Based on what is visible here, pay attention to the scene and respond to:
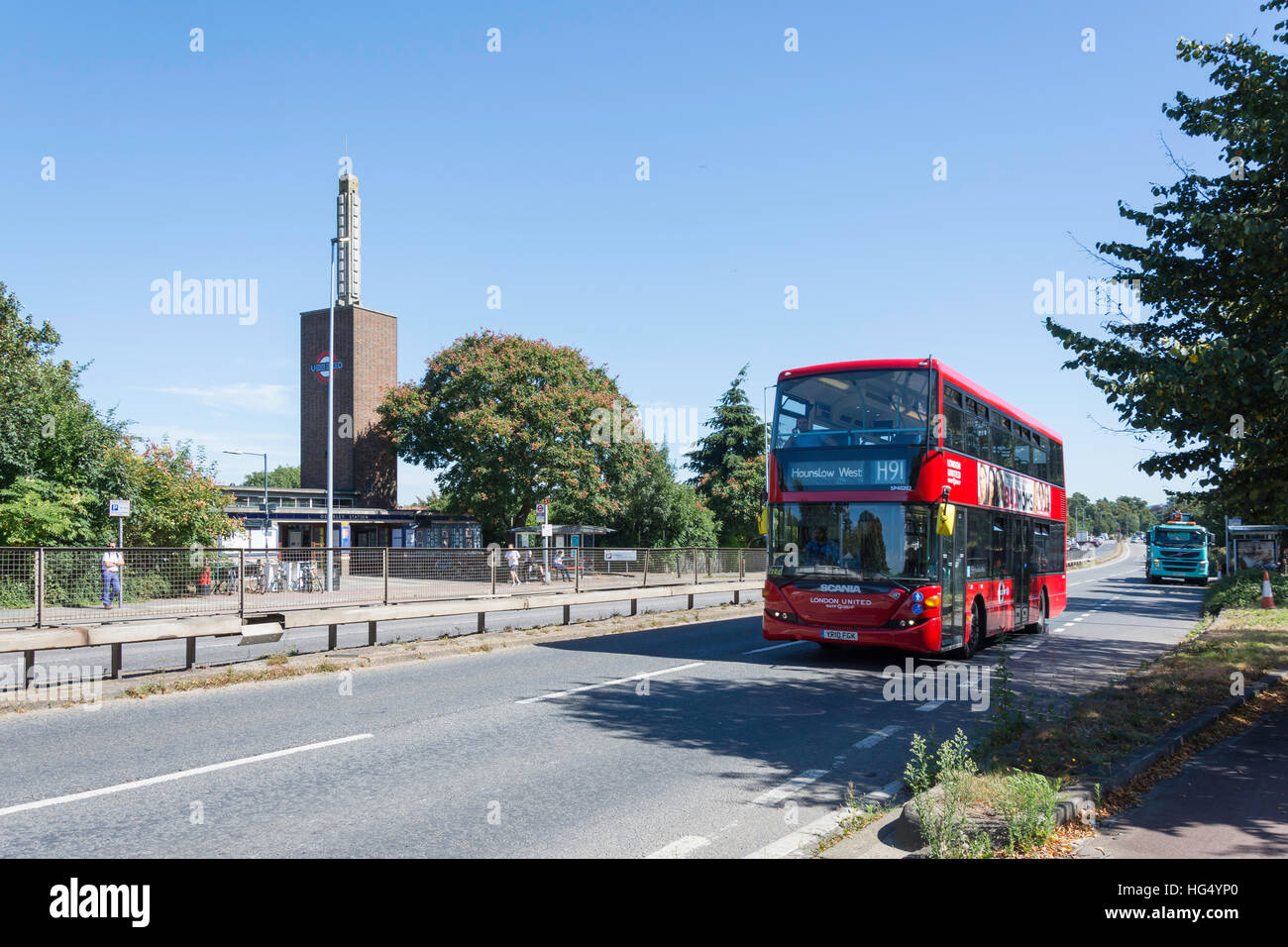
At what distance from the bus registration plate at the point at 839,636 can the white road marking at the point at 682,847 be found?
7.99 m

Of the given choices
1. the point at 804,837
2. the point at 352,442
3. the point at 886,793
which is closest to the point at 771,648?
the point at 886,793

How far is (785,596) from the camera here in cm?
1357

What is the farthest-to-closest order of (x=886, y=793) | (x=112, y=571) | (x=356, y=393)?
(x=356, y=393)
(x=112, y=571)
(x=886, y=793)

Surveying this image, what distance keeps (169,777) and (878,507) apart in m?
9.27

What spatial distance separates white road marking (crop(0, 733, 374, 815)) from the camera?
5.85m

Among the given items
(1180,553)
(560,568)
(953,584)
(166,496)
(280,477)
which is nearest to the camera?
(953,584)

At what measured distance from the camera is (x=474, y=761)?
7.16 meters

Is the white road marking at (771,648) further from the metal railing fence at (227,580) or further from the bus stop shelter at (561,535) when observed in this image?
the bus stop shelter at (561,535)

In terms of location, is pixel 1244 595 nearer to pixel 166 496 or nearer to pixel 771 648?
pixel 771 648

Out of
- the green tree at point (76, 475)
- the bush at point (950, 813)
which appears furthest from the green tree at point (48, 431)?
the bush at point (950, 813)

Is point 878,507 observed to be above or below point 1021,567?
above
